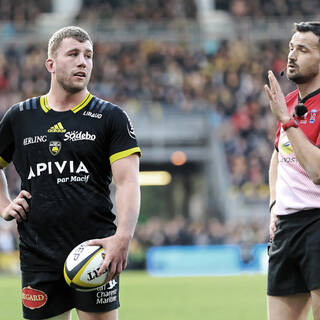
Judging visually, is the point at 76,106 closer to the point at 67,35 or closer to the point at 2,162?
the point at 67,35

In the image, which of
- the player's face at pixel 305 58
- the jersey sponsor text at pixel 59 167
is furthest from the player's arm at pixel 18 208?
the player's face at pixel 305 58

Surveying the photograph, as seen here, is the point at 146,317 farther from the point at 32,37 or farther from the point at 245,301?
the point at 32,37

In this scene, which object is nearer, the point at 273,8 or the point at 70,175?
the point at 70,175

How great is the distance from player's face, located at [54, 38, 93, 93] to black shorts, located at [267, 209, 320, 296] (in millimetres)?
1447

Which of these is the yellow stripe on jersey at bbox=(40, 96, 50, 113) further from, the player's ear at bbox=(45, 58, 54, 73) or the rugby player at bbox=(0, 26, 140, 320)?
the player's ear at bbox=(45, 58, 54, 73)

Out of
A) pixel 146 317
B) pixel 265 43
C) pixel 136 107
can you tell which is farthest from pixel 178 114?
pixel 146 317

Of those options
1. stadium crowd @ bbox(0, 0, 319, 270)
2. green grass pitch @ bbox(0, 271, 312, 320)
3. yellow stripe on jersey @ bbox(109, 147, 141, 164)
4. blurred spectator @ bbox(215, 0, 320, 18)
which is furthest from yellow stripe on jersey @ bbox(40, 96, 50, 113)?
blurred spectator @ bbox(215, 0, 320, 18)

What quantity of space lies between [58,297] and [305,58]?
1.98m

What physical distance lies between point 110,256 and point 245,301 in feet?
28.0

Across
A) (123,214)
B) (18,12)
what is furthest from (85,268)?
(18,12)

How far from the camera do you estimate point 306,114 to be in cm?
512

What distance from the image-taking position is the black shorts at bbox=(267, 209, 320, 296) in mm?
5051

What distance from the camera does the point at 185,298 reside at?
543 inches

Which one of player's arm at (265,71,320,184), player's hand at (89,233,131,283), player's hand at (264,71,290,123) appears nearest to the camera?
player's hand at (89,233,131,283)
